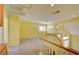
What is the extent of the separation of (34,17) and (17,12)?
86cm

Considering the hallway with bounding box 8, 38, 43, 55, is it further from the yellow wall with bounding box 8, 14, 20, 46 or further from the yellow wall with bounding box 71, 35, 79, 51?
the yellow wall with bounding box 71, 35, 79, 51

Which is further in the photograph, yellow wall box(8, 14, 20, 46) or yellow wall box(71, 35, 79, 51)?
yellow wall box(71, 35, 79, 51)

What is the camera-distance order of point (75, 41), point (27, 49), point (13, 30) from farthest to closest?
1. point (75, 41)
2. point (13, 30)
3. point (27, 49)

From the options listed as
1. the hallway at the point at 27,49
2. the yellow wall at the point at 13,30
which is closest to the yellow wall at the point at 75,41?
the hallway at the point at 27,49

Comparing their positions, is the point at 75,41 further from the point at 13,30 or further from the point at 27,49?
the point at 13,30

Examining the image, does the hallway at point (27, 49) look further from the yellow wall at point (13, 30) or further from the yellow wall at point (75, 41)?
the yellow wall at point (75, 41)

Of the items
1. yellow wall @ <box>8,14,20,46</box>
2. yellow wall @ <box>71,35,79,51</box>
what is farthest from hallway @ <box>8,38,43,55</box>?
yellow wall @ <box>71,35,79,51</box>

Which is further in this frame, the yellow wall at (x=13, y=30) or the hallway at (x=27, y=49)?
the yellow wall at (x=13, y=30)

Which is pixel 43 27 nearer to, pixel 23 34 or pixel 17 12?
pixel 17 12

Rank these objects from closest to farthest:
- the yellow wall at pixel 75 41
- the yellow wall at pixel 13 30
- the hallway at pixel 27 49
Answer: the hallway at pixel 27 49, the yellow wall at pixel 13 30, the yellow wall at pixel 75 41

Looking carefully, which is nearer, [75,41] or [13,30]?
[13,30]

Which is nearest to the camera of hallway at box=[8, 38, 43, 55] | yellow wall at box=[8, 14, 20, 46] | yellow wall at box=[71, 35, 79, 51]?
hallway at box=[8, 38, 43, 55]

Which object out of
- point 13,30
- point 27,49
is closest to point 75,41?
point 27,49
